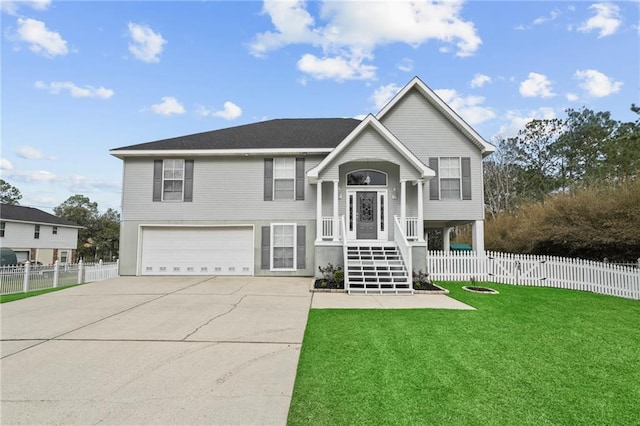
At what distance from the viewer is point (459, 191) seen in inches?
524

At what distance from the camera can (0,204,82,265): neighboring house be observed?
25812mm

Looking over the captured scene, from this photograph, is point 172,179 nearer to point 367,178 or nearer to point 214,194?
point 214,194

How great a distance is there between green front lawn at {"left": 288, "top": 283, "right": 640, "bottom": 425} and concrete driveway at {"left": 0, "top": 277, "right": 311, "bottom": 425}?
1.74 feet

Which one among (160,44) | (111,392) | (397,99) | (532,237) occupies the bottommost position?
(111,392)

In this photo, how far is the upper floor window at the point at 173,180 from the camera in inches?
532

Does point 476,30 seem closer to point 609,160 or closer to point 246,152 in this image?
point 246,152

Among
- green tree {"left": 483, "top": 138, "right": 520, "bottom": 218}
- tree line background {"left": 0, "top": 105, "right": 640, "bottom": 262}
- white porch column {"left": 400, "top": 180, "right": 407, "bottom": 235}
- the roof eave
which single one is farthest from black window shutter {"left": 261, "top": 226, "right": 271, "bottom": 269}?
green tree {"left": 483, "top": 138, "right": 520, "bottom": 218}

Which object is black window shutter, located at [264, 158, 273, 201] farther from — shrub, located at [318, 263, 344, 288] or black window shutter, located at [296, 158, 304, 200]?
shrub, located at [318, 263, 344, 288]

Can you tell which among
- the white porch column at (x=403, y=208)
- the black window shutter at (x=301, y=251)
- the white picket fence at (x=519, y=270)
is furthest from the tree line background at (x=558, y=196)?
the black window shutter at (x=301, y=251)

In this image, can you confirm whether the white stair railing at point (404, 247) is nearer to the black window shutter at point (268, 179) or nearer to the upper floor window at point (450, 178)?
the upper floor window at point (450, 178)

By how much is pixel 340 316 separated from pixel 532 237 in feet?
36.9

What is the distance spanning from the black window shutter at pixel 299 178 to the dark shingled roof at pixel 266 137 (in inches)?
25.5

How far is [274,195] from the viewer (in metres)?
13.4

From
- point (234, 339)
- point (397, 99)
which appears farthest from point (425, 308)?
point (397, 99)
